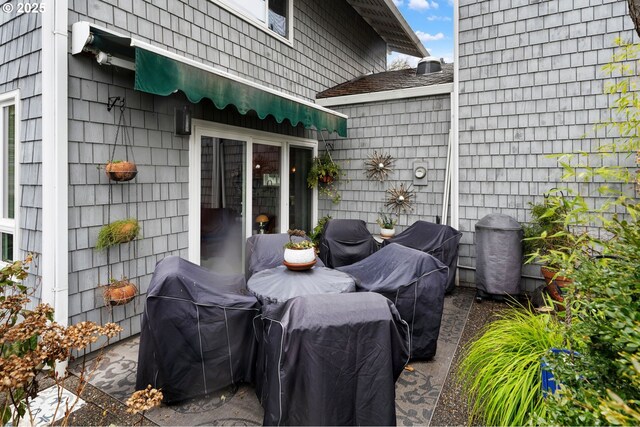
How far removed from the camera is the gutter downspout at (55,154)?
328 centimetres

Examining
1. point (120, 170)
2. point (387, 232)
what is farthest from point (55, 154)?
point (387, 232)

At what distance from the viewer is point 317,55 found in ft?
24.8

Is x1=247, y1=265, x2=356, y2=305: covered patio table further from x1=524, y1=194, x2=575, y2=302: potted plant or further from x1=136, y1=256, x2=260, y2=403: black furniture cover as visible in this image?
x1=524, y1=194, x2=575, y2=302: potted plant

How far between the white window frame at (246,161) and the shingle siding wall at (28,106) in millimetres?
1685

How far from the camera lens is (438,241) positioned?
5.41m

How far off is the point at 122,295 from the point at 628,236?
417 cm

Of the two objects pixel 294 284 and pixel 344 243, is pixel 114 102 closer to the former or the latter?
pixel 294 284

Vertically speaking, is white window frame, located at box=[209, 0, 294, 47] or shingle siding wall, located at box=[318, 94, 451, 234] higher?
white window frame, located at box=[209, 0, 294, 47]

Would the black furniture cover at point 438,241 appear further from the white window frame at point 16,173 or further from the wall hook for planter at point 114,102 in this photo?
the white window frame at point 16,173

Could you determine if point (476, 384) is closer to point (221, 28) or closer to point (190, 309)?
point (190, 309)

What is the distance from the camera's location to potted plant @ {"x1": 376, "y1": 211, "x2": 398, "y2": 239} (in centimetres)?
654

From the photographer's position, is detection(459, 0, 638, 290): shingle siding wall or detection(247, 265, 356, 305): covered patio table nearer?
detection(247, 265, 356, 305): covered patio table

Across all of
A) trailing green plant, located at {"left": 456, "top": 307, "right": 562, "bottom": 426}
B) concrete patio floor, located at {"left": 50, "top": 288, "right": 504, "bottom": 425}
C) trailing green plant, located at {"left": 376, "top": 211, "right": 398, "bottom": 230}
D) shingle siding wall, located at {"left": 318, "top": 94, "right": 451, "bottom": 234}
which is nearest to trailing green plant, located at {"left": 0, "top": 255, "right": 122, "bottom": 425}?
concrete patio floor, located at {"left": 50, "top": 288, "right": 504, "bottom": 425}

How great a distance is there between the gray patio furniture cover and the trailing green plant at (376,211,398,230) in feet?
8.83
